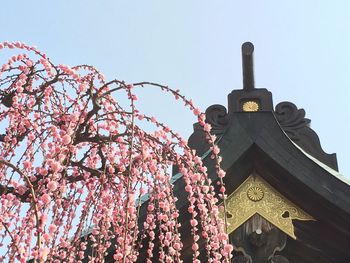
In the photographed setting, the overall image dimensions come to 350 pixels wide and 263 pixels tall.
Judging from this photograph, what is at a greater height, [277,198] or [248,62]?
[248,62]

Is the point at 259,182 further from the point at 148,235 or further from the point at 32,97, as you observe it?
the point at 32,97

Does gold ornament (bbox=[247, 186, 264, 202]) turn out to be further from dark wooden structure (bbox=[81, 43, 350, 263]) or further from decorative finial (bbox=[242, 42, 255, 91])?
decorative finial (bbox=[242, 42, 255, 91])

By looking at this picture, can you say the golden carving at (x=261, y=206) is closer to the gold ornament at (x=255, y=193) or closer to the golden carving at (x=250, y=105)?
the gold ornament at (x=255, y=193)

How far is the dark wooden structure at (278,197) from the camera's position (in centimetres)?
412

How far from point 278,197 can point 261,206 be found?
0.56 ft

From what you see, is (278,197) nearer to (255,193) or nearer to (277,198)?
(277,198)

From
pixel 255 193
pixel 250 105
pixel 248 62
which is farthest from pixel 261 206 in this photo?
pixel 248 62

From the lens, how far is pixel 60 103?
4152mm

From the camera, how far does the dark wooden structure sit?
412 centimetres

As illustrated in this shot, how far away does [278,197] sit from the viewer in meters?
4.41

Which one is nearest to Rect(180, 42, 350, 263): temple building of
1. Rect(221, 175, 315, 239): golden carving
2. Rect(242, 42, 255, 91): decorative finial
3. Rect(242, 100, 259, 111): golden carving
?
Rect(221, 175, 315, 239): golden carving

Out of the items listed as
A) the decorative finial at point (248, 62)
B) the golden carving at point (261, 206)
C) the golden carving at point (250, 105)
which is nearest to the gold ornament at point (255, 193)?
the golden carving at point (261, 206)

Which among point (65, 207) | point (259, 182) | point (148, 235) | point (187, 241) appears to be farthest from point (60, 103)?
point (259, 182)

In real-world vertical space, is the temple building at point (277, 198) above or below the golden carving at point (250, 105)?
below
